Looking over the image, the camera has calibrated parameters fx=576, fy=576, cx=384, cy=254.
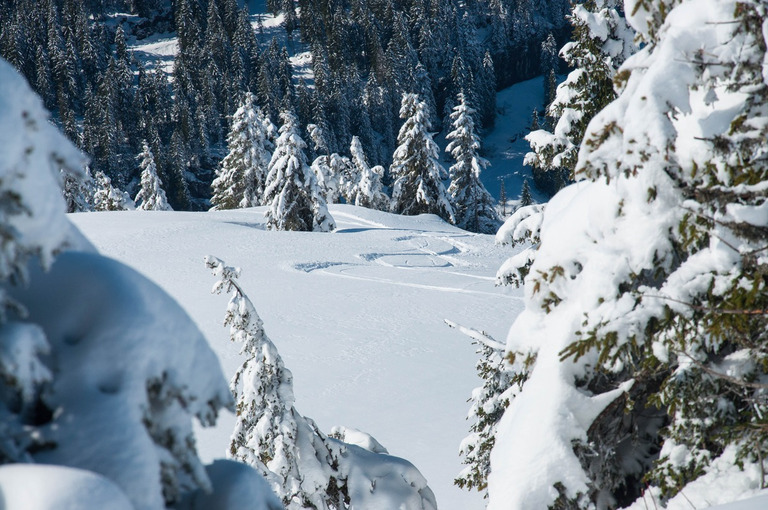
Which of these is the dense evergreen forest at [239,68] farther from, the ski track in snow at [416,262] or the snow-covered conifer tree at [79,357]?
the snow-covered conifer tree at [79,357]

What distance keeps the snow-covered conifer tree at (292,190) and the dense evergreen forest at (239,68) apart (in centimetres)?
3926

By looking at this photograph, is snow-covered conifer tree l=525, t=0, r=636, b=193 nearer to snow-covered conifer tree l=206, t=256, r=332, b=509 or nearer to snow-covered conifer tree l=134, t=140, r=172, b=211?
snow-covered conifer tree l=206, t=256, r=332, b=509

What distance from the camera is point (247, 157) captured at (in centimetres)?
3588

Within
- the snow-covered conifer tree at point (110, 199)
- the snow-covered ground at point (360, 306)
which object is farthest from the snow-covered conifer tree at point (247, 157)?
the snow-covered ground at point (360, 306)

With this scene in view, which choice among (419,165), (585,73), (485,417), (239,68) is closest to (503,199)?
(419,165)

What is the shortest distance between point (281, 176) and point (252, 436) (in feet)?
69.1

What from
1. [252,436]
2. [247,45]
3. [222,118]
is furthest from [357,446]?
[247,45]

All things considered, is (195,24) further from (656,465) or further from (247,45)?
(656,465)

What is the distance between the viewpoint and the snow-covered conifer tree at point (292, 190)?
85.9 feet

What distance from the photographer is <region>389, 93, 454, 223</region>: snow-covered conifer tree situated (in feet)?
106

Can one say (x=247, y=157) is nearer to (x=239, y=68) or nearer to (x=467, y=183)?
(x=467, y=183)

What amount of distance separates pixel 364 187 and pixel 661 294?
35209 mm

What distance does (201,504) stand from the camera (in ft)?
6.03

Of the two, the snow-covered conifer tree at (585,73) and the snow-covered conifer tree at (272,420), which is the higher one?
the snow-covered conifer tree at (585,73)
